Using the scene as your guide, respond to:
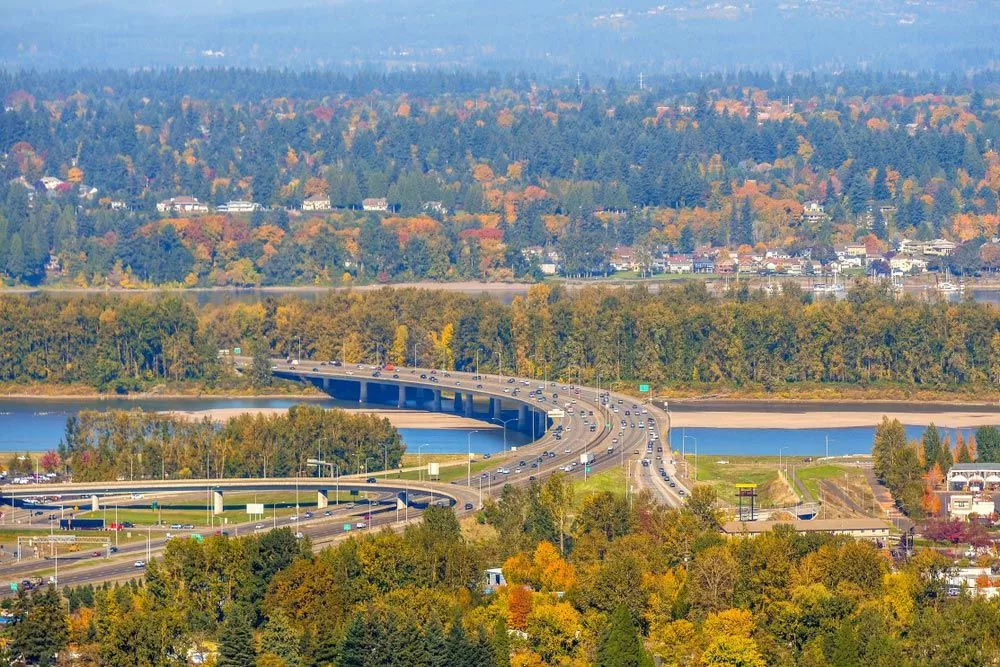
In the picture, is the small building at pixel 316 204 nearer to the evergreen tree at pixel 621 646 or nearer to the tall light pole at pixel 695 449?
the tall light pole at pixel 695 449

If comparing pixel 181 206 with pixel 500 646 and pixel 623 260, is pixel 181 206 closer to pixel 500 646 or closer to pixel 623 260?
pixel 623 260

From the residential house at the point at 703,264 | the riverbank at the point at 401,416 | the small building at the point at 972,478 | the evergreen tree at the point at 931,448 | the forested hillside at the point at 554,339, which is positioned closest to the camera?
the small building at the point at 972,478

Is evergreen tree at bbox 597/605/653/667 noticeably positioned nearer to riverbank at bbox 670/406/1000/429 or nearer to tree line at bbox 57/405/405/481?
tree line at bbox 57/405/405/481

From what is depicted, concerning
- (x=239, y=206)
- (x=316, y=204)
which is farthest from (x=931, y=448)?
(x=239, y=206)

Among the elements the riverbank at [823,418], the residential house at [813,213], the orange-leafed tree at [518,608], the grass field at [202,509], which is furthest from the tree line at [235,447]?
the residential house at [813,213]

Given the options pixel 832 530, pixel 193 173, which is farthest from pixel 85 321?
pixel 193 173

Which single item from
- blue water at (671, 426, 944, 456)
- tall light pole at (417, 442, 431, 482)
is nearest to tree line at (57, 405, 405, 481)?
tall light pole at (417, 442, 431, 482)

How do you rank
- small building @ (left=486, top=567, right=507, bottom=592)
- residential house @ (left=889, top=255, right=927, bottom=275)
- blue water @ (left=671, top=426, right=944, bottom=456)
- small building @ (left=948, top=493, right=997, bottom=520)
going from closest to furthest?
small building @ (left=486, top=567, right=507, bottom=592) → small building @ (left=948, top=493, right=997, bottom=520) → blue water @ (left=671, top=426, right=944, bottom=456) → residential house @ (left=889, top=255, right=927, bottom=275)
